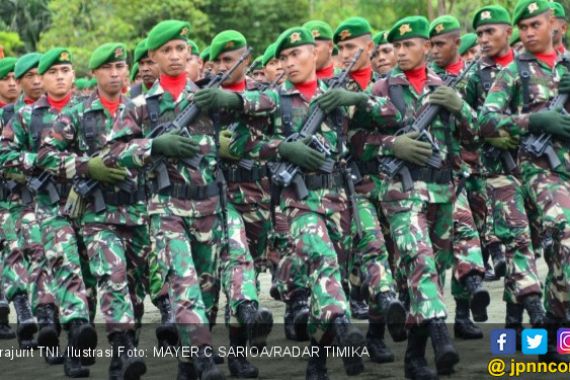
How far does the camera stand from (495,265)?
1427 cm

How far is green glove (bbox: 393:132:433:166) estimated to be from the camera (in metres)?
9.73

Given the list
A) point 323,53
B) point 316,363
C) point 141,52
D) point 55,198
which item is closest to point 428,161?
point 316,363

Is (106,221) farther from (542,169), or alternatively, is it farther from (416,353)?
(542,169)

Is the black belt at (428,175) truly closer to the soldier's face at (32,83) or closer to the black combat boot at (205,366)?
the black combat boot at (205,366)

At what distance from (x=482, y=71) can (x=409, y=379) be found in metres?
3.56

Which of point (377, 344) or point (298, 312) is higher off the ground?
point (298, 312)

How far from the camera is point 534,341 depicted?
987 cm

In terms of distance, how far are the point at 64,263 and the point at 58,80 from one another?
6.08 feet

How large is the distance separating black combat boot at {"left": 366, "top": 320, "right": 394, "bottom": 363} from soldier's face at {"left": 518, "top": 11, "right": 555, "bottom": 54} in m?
2.34

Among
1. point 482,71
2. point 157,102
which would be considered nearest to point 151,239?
point 157,102

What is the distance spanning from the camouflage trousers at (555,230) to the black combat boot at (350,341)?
137 centimetres

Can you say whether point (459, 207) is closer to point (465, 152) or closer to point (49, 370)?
point (465, 152)

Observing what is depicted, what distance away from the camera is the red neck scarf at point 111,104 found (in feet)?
35.1

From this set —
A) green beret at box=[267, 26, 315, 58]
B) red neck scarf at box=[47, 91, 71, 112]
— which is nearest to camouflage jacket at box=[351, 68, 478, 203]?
green beret at box=[267, 26, 315, 58]
